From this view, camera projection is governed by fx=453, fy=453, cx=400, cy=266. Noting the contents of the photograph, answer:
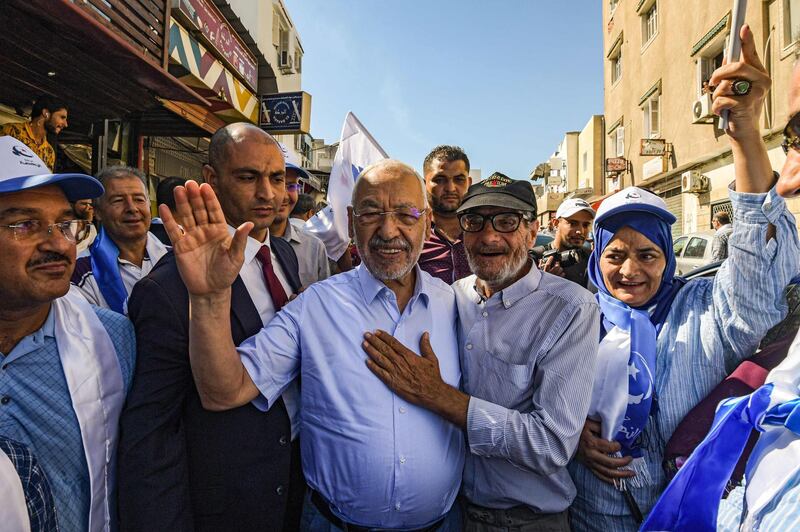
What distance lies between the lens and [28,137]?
13.5ft

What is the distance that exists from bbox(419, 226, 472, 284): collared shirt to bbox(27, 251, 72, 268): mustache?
2.42m

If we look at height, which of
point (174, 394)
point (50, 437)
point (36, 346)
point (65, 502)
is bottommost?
point (65, 502)

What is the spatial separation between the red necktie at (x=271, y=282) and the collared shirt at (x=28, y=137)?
2.99m

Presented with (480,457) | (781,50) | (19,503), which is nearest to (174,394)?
(19,503)

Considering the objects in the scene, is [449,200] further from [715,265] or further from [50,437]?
[50,437]

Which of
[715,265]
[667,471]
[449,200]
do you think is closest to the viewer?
[667,471]

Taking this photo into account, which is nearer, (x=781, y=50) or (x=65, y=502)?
(x=65, y=502)

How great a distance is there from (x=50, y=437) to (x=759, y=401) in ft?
7.28

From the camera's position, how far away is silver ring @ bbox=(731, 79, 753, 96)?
5.46 ft

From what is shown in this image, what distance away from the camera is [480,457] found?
1.82m

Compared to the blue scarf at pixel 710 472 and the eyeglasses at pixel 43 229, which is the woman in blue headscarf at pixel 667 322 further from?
the eyeglasses at pixel 43 229

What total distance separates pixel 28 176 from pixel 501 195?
178 centimetres

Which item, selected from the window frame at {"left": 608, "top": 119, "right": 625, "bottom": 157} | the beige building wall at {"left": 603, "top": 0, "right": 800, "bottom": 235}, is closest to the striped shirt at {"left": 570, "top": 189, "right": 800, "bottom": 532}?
the beige building wall at {"left": 603, "top": 0, "right": 800, "bottom": 235}

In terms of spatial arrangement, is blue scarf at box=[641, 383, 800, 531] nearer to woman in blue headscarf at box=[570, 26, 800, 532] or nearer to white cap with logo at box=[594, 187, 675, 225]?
woman in blue headscarf at box=[570, 26, 800, 532]
